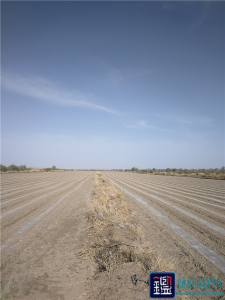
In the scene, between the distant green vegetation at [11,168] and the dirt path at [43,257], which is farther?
the distant green vegetation at [11,168]

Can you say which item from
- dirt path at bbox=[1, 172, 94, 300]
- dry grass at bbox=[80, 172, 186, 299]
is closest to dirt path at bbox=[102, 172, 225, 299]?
dry grass at bbox=[80, 172, 186, 299]

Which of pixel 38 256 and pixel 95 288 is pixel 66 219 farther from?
pixel 95 288

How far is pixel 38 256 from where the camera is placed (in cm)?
445

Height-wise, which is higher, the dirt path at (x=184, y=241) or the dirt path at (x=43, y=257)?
the dirt path at (x=184, y=241)
